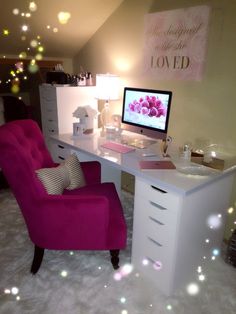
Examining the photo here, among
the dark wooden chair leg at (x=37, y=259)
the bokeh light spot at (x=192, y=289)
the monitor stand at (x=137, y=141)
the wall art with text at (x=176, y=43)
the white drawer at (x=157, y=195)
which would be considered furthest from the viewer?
the monitor stand at (x=137, y=141)

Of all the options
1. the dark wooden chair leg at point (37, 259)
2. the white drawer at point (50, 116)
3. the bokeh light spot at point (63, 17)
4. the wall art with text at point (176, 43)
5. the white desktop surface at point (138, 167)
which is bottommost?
the dark wooden chair leg at point (37, 259)

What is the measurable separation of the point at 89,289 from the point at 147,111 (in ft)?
4.67

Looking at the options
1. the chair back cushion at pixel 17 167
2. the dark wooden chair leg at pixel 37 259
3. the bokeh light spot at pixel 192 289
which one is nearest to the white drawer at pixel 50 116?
the chair back cushion at pixel 17 167

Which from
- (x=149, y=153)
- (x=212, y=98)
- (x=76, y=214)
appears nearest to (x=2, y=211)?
(x=76, y=214)

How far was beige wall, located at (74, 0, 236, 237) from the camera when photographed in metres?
1.92

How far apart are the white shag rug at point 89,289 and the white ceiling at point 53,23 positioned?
2.07 m

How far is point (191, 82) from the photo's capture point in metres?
2.18

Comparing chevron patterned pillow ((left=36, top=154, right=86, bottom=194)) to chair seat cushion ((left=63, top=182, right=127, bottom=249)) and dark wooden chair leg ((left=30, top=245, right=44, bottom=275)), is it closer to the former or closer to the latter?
chair seat cushion ((left=63, top=182, right=127, bottom=249))

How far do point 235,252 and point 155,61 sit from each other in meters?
1.76

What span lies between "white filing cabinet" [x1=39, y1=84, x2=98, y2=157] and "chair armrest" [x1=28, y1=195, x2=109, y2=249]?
122cm

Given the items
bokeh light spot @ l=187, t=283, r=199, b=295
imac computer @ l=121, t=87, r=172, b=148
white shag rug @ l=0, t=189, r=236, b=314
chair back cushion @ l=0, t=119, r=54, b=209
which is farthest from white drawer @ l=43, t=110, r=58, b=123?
bokeh light spot @ l=187, t=283, r=199, b=295

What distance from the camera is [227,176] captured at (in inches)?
69.7

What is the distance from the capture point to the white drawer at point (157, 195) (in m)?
1.48

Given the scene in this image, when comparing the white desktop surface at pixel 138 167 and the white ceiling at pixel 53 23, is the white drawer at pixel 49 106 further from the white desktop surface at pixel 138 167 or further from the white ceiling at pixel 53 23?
the white ceiling at pixel 53 23
